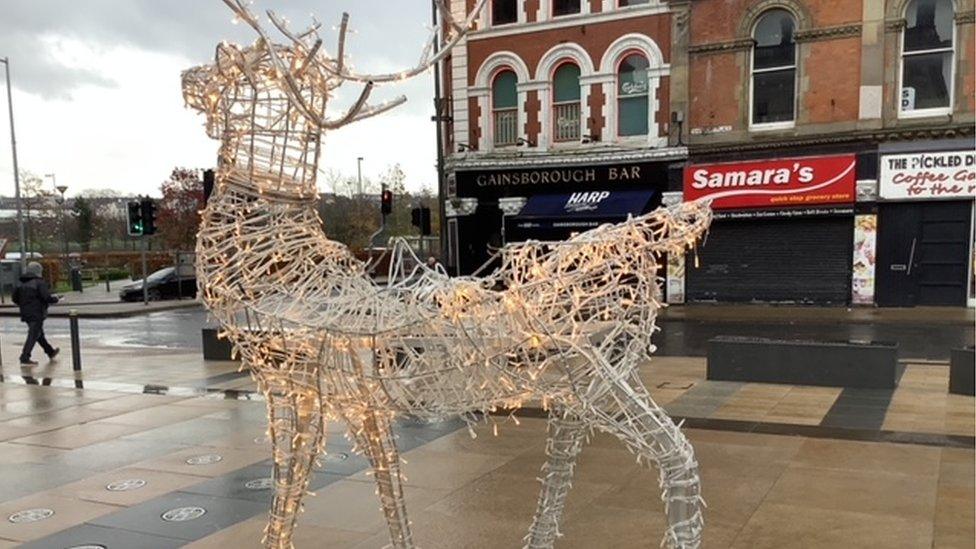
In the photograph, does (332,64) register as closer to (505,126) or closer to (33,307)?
(33,307)

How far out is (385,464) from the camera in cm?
292

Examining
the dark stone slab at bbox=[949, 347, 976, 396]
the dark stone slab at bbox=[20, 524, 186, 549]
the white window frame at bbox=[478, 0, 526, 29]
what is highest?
the white window frame at bbox=[478, 0, 526, 29]

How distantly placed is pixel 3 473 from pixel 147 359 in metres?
5.82

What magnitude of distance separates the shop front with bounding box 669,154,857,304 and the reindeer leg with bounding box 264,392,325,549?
552 inches

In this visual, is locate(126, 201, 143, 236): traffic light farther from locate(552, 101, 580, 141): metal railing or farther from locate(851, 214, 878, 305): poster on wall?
locate(851, 214, 878, 305): poster on wall

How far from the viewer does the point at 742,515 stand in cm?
402

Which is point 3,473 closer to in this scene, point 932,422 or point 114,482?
point 114,482

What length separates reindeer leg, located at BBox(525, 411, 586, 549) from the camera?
3.00 meters

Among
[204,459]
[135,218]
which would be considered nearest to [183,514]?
[204,459]

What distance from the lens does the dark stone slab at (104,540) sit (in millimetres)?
3809

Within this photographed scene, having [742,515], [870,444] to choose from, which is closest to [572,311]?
[742,515]

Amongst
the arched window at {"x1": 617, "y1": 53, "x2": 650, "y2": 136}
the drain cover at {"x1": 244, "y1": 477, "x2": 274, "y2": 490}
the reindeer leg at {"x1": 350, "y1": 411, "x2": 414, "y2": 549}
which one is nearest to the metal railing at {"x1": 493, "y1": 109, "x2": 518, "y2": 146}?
the arched window at {"x1": 617, "y1": 53, "x2": 650, "y2": 136}

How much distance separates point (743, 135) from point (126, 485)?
48.1 ft

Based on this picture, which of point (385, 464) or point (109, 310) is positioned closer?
point (385, 464)
